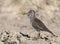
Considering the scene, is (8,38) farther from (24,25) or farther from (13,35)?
(24,25)

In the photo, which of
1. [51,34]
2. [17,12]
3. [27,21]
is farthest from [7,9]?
[51,34]

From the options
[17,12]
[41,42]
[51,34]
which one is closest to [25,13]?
[17,12]

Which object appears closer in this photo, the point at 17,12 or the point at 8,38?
the point at 8,38

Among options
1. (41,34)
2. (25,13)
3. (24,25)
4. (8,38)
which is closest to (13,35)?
(8,38)

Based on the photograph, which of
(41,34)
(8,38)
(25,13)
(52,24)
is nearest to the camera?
(8,38)

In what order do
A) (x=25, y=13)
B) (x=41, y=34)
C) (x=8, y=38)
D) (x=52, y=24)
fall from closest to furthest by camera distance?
(x=8, y=38) → (x=41, y=34) → (x=52, y=24) → (x=25, y=13)

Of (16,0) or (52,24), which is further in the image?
(16,0)

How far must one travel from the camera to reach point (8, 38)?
32.1 ft

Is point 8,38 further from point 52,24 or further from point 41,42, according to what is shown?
point 52,24

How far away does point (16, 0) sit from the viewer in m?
15.5

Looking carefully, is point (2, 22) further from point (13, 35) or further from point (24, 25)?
point (13, 35)

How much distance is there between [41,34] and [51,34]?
15.1 inches

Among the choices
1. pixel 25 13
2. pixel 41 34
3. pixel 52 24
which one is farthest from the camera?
pixel 25 13

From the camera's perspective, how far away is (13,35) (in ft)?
33.1
